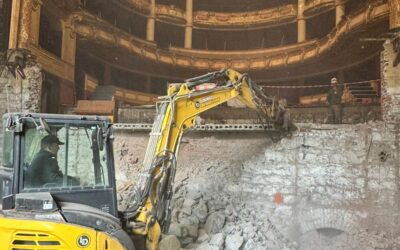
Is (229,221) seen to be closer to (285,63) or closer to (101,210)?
(101,210)

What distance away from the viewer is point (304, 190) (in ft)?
32.7

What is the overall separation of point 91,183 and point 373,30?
590 inches

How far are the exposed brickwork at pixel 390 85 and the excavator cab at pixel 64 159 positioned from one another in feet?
31.4

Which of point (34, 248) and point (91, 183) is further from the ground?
point (91, 183)

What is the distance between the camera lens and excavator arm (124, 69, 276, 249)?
5789 mm

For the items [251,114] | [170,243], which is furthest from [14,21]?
[170,243]

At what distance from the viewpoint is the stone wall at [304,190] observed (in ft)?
29.4

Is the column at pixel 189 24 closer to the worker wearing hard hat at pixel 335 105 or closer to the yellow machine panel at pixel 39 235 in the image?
the worker wearing hard hat at pixel 335 105

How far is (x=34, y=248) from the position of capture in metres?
4.00

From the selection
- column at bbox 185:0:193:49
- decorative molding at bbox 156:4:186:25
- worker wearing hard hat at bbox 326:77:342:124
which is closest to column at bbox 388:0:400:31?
worker wearing hard hat at bbox 326:77:342:124

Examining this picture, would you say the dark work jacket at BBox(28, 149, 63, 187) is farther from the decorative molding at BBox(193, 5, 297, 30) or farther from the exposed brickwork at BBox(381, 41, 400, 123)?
the decorative molding at BBox(193, 5, 297, 30)

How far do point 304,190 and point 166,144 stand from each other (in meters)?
5.06

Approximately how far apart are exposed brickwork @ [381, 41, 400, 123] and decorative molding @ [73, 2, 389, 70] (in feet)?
12.3

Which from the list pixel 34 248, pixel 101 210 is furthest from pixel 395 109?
pixel 34 248
